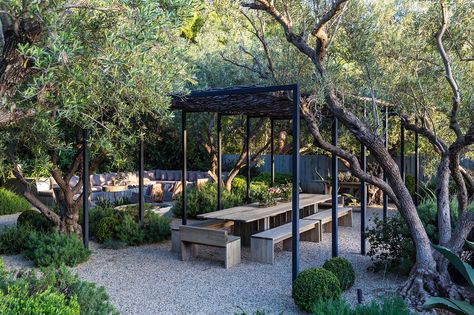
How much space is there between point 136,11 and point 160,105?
141cm

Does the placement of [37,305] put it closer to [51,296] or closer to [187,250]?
[51,296]

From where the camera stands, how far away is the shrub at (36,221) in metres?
9.27

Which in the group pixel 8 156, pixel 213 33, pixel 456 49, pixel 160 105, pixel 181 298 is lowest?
pixel 181 298

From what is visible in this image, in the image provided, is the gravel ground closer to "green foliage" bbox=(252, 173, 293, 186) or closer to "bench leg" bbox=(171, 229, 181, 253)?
"bench leg" bbox=(171, 229, 181, 253)

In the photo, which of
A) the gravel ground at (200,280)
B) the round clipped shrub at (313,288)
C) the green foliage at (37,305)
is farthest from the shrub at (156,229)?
the green foliage at (37,305)

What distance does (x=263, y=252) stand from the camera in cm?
797

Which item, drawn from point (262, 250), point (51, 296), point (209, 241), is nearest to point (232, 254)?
point (209, 241)

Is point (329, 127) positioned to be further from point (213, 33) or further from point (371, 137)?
point (371, 137)

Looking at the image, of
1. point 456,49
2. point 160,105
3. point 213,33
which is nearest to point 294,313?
point 160,105

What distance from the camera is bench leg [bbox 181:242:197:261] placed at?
321 inches

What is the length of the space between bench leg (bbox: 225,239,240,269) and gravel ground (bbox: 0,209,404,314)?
130 millimetres

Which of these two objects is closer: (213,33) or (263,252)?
(263,252)

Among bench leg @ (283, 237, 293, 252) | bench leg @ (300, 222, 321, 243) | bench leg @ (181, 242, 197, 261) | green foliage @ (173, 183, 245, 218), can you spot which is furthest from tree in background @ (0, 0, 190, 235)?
green foliage @ (173, 183, 245, 218)

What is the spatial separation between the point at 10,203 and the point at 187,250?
885cm
